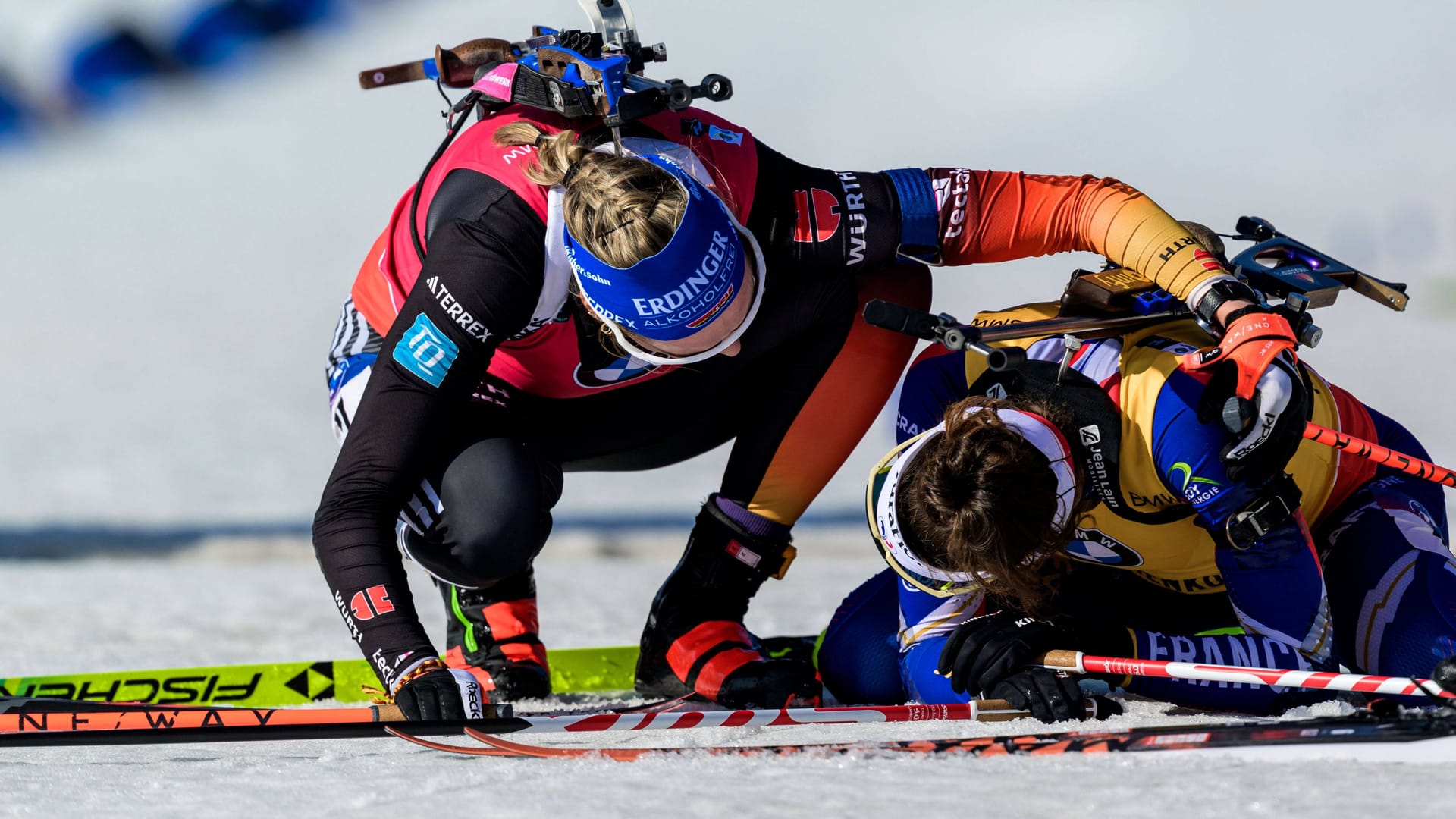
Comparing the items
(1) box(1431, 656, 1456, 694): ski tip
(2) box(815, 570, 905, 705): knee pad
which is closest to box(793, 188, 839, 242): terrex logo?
(2) box(815, 570, 905, 705): knee pad

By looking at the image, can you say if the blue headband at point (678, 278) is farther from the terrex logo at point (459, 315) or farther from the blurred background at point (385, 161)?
the blurred background at point (385, 161)

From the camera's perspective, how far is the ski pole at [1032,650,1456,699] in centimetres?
170

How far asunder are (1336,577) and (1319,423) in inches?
9.5

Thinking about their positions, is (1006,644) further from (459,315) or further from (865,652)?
(459,315)

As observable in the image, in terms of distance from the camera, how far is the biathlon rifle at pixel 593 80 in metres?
2.12

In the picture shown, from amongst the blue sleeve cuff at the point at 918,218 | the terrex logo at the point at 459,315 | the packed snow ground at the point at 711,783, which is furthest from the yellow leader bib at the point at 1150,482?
the terrex logo at the point at 459,315

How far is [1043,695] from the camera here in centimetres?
193

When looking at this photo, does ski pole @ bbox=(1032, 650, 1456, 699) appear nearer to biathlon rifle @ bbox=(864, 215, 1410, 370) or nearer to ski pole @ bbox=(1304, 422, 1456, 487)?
ski pole @ bbox=(1304, 422, 1456, 487)

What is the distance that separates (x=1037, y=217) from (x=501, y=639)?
1201 mm

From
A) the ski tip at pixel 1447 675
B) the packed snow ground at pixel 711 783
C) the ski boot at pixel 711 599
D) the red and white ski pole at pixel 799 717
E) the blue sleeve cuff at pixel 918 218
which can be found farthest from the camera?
the ski boot at pixel 711 599

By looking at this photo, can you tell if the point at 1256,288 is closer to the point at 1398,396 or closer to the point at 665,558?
the point at 665,558

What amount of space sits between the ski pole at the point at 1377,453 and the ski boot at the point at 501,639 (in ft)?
4.46

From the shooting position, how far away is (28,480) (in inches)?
201

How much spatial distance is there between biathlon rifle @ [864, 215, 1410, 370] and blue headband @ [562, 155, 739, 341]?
0.70 ft
